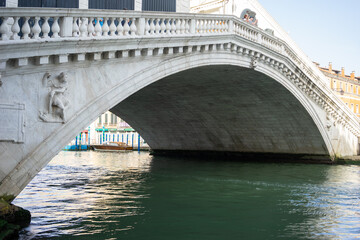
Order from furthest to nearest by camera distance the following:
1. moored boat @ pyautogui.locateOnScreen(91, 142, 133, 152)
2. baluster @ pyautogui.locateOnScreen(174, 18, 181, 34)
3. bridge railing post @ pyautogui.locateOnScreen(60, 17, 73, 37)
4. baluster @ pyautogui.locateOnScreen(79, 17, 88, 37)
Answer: moored boat @ pyautogui.locateOnScreen(91, 142, 133, 152), baluster @ pyautogui.locateOnScreen(174, 18, 181, 34), baluster @ pyautogui.locateOnScreen(79, 17, 88, 37), bridge railing post @ pyautogui.locateOnScreen(60, 17, 73, 37)

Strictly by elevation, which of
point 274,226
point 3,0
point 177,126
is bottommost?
point 274,226

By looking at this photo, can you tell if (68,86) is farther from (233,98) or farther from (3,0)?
(233,98)

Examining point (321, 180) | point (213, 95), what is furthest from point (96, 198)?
point (213, 95)

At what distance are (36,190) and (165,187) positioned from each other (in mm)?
3175

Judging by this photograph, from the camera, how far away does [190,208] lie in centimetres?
808

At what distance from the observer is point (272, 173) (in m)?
15.4

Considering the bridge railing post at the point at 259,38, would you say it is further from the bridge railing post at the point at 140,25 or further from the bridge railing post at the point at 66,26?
the bridge railing post at the point at 66,26

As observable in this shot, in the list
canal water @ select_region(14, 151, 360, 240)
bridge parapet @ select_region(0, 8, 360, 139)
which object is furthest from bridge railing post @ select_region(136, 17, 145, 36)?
canal water @ select_region(14, 151, 360, 240)

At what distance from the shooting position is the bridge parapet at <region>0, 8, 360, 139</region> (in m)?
6.55

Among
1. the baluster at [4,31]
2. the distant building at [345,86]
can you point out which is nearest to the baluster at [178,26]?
the baluster at [4,31]

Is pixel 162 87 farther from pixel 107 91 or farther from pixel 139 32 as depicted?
pixel 107 91

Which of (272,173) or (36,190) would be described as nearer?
(36,190)

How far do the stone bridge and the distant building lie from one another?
12.7 metres

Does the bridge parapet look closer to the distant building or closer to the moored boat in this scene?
the distant building
